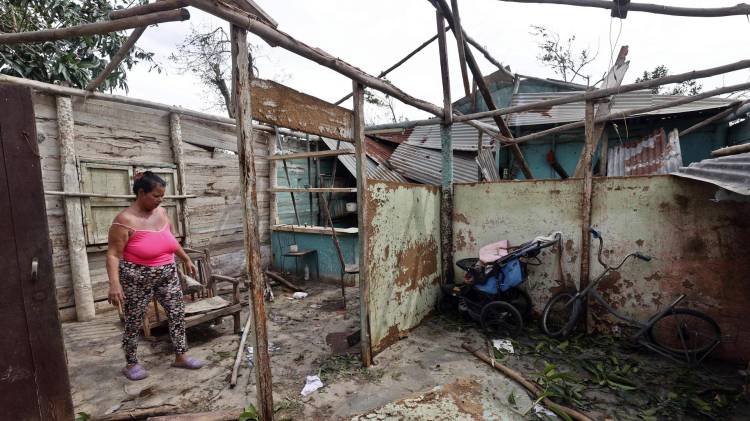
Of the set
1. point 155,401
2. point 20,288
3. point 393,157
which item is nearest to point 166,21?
point 20,288

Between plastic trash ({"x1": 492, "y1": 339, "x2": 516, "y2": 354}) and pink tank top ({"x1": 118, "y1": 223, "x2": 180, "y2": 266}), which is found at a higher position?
pink tank top ({"x1": 118, "y1": 223, "x2": 180, "y2": 266})

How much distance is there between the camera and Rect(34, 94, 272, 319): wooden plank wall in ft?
14.5

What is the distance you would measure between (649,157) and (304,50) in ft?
18.9

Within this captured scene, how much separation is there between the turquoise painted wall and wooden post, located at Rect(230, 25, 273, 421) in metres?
3.73

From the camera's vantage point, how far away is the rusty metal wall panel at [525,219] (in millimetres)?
3982

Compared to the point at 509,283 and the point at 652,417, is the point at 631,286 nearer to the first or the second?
the point at 509,283

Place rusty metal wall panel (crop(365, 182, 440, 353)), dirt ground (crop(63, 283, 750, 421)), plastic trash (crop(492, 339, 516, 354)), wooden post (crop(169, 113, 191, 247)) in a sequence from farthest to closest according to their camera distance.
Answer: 1. wooden post (crop(169, 113, 191, 247))
2. plastic trash (crop(492, 339, 516, 354))
3. rusty metal wall panel (crop(365, 182, 440, 353))
4. dirt ground (crop(63, 283, 750, 421))

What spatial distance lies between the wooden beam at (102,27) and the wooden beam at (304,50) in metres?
0.34

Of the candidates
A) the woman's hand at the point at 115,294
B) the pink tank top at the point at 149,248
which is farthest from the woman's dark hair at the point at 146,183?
the woman's hand at the point at 115,294

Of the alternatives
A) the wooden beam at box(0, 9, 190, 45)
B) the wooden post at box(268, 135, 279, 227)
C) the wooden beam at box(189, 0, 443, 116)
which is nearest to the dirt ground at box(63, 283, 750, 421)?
the wooden beam at box(189, 0, 443, 116)

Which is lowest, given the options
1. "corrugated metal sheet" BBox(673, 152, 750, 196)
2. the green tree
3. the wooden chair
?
the wooden chair

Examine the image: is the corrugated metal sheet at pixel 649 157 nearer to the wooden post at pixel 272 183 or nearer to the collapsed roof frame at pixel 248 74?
the collapsed roof frame at pixel 248 74

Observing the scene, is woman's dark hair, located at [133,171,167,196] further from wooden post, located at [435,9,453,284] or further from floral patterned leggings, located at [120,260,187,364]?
wooden post, located at [435,9,453,284]

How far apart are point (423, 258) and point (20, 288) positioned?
3693 millimetres
